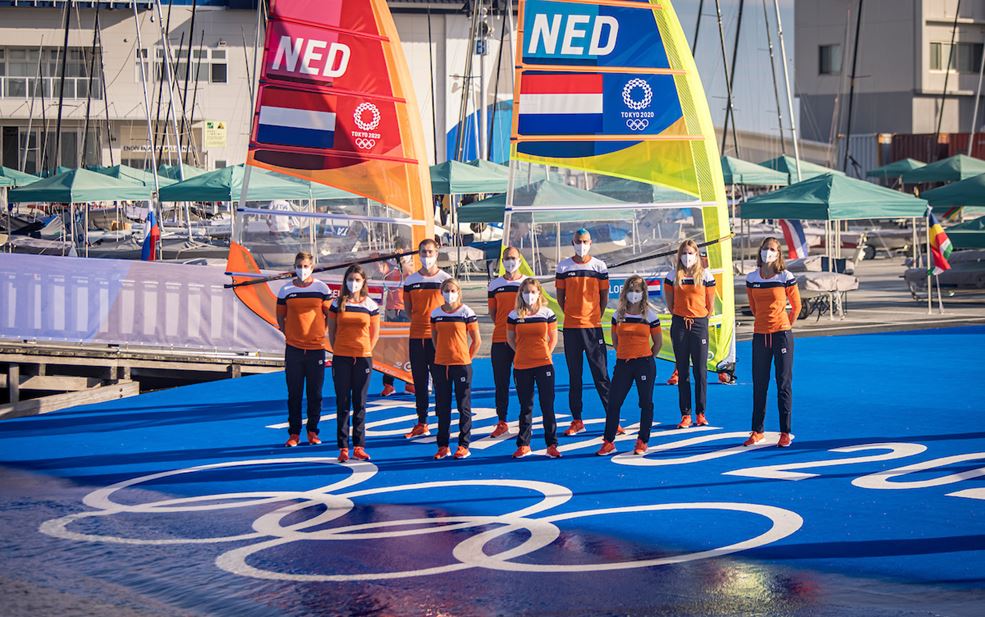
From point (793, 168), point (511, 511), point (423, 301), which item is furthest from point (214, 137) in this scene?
point (511, 511)

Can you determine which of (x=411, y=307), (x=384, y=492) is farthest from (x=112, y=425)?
(x=384, y=492)

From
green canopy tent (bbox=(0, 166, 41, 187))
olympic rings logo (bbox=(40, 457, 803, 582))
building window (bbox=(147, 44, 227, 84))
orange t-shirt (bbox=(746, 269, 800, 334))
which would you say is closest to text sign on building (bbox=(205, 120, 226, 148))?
green canopy tent (bbox=(0, 166, 41, 187))

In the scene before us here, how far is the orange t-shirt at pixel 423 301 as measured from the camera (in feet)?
43.8

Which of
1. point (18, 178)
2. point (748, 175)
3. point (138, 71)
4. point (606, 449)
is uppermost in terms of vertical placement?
point (138, 71)

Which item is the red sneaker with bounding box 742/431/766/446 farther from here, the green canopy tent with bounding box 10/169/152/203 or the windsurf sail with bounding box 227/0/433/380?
the green canopy tent with bounding box 10/169/152/203

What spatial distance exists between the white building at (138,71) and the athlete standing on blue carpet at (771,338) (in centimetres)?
5247

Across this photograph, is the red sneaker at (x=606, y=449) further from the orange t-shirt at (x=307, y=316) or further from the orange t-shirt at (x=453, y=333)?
the orange t-shirt at (x=307, y=316)

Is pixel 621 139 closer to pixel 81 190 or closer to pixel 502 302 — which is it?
pixel 502 302

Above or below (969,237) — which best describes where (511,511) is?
below

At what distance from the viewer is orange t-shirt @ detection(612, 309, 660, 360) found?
39.9 feet

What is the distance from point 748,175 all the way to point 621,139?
21569 millimetres

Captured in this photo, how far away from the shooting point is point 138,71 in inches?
2613

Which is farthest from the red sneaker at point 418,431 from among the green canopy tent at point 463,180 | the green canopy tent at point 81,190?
the green canopy tent at point 81,190

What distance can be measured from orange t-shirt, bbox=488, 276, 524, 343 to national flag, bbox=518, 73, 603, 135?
3135 millimetres
